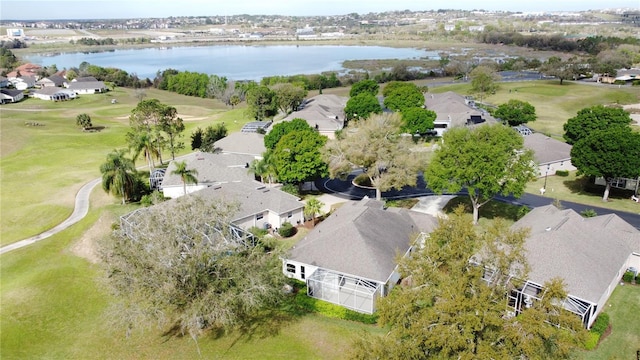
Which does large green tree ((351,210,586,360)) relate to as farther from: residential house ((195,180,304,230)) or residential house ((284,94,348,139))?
residential house ((284,94,348,139))

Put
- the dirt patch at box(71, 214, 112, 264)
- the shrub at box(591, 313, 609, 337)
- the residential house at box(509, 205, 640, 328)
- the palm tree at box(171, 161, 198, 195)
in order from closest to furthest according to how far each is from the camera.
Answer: the shrub at box(591, 313, 609, 337) < the residential house at box(509, 205, 640, 328) < the dirt patch at box(71, 214, 112, 264) < the palm tree at box(171, 161, 198, 195)

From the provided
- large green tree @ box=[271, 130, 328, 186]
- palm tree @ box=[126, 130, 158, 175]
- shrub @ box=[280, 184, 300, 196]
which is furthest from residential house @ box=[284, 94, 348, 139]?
palm tree @ box=[126, 130, 158, 175]

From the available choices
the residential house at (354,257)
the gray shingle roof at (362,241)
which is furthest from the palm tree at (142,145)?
the residential house at (354,257)

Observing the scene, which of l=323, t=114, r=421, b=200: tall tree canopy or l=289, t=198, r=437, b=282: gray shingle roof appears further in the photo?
l=323, t=114, r=421, b=200: tall tree canopy

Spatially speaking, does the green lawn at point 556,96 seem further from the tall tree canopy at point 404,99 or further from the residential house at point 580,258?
the residential house at point 580,258

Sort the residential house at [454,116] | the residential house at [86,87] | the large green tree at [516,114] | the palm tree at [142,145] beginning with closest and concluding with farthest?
the palm tree at [142,145] < the large green tree at [516,114] < the residential house at [454,116] < the residential house at [86,87]

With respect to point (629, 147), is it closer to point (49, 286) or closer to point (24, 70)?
point (49, 286)

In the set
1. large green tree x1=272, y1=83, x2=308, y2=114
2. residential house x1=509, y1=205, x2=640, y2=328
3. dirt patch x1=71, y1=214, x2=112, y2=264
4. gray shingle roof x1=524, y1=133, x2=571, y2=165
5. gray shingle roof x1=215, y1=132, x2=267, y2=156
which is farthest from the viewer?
large green tree x1=272, y1=83, x2=308, y2=114
